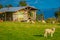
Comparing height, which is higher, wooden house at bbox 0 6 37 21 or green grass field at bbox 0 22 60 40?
wooden house at bbox 0 6 37 21

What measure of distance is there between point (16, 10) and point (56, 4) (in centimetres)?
2960

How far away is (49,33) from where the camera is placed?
67.9 ft

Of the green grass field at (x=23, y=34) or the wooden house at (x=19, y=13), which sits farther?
the wooden house at (x=19, y=13)

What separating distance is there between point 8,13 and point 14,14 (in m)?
3.37

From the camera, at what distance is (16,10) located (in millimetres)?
57719

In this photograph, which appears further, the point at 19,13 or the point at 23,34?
the point at 19,13

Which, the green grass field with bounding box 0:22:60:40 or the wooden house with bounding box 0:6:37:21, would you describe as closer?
the green grass field with bounding box 0:22:60:40

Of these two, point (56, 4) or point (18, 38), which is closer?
point (18, 38)

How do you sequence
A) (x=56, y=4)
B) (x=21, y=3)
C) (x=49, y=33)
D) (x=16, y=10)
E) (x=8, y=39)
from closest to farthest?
(x=8, y=39) < (x=49, y=33) < (x=16, y=10) < (x=56, y=4) < (x=21, y=3)

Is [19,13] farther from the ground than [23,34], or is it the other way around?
[19,13]

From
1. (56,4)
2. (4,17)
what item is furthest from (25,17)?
(56,4)

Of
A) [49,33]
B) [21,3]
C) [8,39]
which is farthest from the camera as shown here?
[21,3]

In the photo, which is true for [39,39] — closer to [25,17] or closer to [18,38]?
[18,38]

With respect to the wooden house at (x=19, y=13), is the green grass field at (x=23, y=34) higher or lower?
lower
